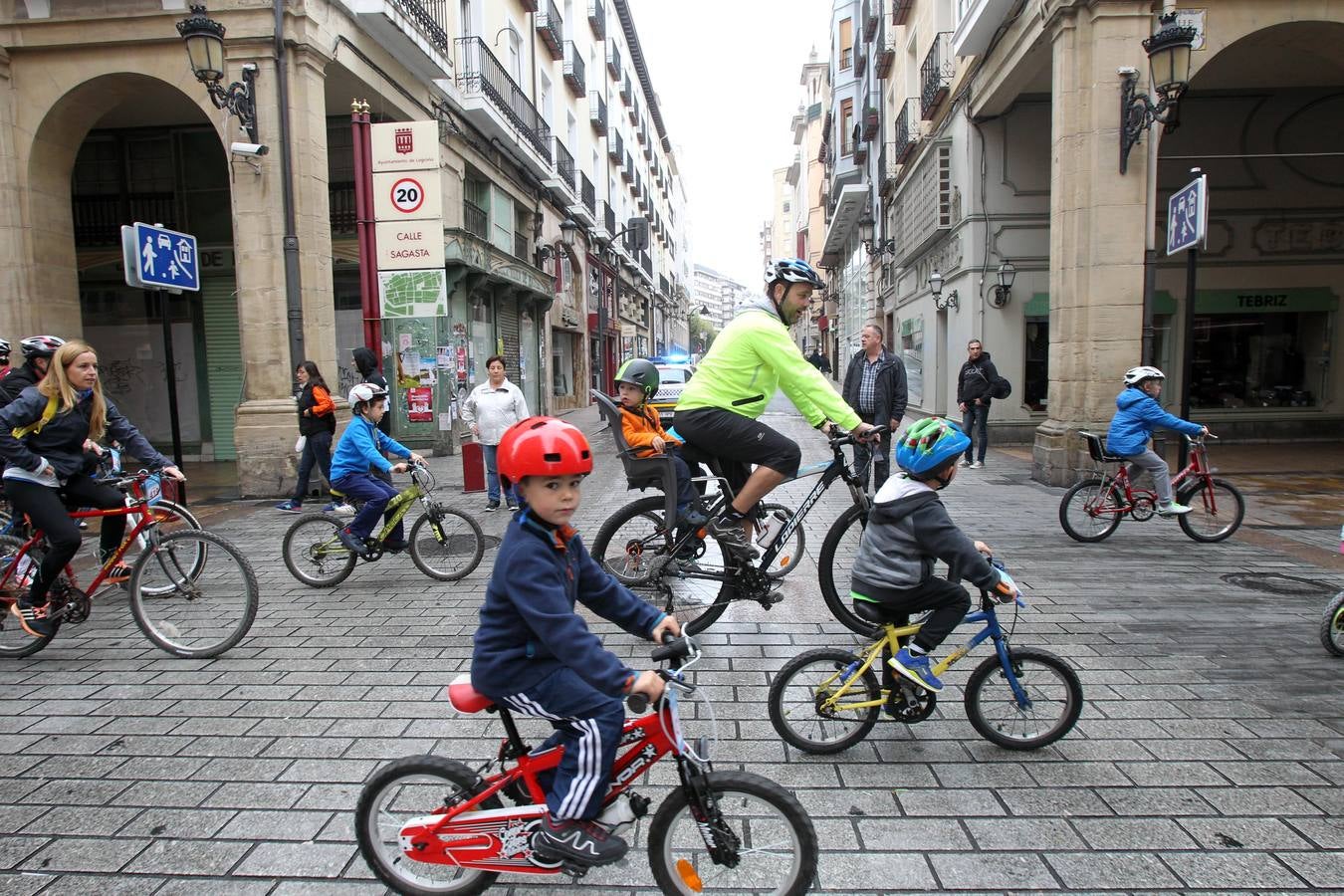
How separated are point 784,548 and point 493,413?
15.6ft

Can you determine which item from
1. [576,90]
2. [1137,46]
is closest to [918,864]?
[1137,46]

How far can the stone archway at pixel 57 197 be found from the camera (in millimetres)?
11062

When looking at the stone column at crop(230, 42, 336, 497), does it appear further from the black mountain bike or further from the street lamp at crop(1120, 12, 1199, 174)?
the street lamp at crop(1120, 12, 1199, 174)

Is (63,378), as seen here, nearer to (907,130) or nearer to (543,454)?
(543,454)

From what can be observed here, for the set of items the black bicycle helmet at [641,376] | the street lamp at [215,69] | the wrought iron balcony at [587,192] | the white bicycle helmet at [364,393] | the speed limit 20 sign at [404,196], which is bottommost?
the white bicycle helmet at [364,393]

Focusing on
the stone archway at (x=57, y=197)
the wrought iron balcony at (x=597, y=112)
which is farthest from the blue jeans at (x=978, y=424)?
the wrought iron balcony at (x=597, y=112)

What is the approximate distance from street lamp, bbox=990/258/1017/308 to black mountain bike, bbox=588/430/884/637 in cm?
1123

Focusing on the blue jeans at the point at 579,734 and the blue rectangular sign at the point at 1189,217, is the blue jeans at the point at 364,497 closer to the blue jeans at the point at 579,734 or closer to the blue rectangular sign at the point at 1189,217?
the blue jeans at the point at 579,734

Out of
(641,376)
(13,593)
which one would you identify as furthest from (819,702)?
(13,593)

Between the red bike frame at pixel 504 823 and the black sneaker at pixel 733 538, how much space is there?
2416mm

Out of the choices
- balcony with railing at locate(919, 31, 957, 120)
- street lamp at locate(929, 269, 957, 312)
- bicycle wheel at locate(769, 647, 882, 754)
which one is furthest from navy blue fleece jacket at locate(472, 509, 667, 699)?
balcony with railing at locate(919, 31, 957, 120)

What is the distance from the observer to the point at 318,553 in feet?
20.5

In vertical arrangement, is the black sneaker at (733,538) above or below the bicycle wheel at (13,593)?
above

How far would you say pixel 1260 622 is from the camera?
16.5 feet
